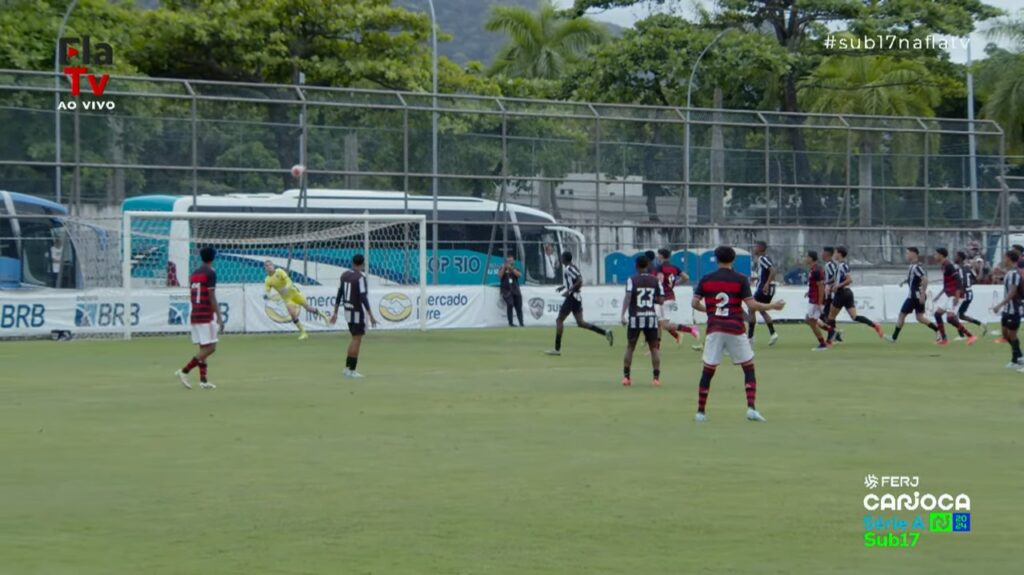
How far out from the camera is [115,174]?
37875 mm

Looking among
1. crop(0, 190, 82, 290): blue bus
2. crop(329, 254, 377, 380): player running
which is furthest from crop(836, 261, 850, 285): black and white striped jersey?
crop(0, 190, 82, 290): blue bus

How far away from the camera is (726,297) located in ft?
52.2

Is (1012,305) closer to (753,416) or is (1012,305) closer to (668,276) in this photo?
(668,276)

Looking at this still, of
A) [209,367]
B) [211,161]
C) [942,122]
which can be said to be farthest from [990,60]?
[209,367]

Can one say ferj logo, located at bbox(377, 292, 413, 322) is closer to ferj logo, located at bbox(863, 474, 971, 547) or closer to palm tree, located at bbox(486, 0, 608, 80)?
ferj logo, located at bbox(863, 474, 971, 547)

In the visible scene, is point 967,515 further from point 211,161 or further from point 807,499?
point 211,161

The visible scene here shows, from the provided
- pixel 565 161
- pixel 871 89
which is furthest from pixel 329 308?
pixel 871 89

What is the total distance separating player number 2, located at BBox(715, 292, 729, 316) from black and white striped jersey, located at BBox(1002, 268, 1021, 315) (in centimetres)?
886

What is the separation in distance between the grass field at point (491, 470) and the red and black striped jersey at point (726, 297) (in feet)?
3.51

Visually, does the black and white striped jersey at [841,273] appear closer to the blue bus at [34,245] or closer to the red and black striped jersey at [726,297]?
the red and black striped jersey at [726,297]

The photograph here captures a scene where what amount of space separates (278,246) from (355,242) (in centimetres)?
301

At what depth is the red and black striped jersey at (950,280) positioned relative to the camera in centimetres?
3014

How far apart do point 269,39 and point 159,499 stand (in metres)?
44.8

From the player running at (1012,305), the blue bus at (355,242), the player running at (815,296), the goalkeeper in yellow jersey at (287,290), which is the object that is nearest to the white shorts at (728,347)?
the player running at (1012,305)
